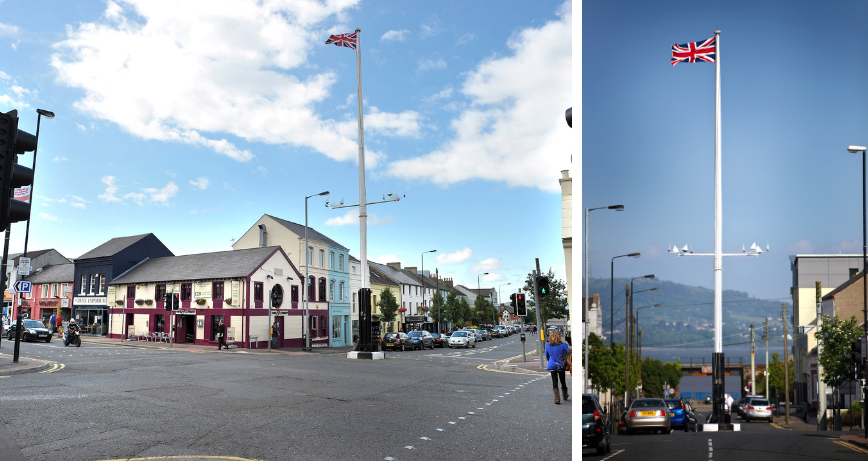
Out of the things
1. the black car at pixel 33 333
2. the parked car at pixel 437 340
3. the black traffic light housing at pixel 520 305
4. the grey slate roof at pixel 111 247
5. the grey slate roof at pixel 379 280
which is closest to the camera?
the black traffic light housing at pixel 520 305

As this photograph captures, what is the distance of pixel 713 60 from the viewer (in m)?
1.78

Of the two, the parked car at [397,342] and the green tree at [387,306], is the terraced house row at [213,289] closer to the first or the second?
the parked car at [397,342]

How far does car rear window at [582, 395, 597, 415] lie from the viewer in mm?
2129

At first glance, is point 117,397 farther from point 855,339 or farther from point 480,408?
point 855,339

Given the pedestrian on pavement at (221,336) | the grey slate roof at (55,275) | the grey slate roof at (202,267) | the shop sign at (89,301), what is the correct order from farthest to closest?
1. the grey slate roof at (55,275)
2. the shop sign at (89,301)
3. the grey slate roof at (202,267)
4. the pedestrian on pavement at (221,336)

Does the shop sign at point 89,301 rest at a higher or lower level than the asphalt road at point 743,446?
lower

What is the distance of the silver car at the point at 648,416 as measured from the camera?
5.87ft

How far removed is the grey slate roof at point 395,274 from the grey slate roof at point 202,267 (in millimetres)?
29749

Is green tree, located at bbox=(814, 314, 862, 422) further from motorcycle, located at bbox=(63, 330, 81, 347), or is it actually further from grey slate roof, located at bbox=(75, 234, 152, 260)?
grey slate roof, located at bbox=(75, 234, 152, 260)

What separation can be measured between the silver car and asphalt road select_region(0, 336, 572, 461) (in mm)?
3548

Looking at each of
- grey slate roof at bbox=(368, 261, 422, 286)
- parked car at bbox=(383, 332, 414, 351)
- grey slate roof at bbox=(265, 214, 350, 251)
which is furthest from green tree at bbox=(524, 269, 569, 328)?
grey slate roof at bbox=(368, 261, 422, 286)

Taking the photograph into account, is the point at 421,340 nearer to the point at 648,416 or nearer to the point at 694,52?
the point at 648,416

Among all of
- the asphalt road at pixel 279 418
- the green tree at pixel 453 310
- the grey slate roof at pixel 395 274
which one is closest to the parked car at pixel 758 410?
the asphalt road at pixel 279 418

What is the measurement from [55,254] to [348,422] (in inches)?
2771
